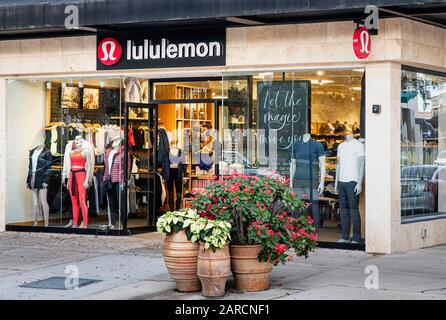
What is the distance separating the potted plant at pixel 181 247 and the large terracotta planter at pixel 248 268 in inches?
18.8

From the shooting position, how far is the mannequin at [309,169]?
15.2 m

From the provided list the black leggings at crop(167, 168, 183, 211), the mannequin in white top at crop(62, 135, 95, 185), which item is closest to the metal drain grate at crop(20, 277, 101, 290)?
the mannequin in white top at crop(62, 135, 95, 185)

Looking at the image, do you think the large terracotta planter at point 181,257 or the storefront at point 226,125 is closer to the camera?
the large terracotta planter at point 181,257

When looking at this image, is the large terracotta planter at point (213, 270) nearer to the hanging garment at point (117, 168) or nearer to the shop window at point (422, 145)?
the shop window at point (422, 145)

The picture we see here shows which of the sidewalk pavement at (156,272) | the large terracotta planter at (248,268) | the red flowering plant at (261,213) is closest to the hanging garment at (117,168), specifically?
the sidewalk pavement at (156,272)

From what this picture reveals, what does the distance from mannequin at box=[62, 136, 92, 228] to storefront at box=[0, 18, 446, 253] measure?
0.09 feet

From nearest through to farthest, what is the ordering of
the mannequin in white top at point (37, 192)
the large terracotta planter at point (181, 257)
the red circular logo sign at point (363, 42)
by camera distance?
the large terracotta planter at point (181, 257) < the red circular logo sign at point (363, 42) < the mannequin in white top at point (37, 192)

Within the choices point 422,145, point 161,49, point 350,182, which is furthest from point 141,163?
point 422,145

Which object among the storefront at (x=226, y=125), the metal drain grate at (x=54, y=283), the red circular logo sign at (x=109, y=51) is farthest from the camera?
the red circular logo sign at (x=109, y=51)

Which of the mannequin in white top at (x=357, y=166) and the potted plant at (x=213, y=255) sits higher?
the mannequin in white top at (x=357, y=166)

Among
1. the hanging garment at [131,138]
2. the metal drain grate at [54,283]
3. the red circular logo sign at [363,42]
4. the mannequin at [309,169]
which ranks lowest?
the metal drain grate at [54,283]
